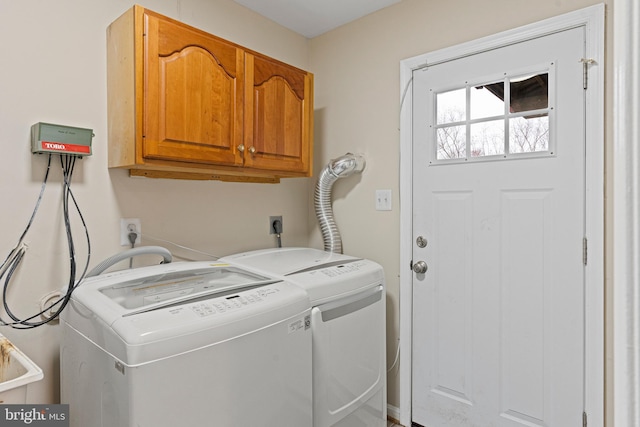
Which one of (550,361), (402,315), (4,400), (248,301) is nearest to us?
(4,400)

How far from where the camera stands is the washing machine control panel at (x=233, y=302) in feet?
3.70

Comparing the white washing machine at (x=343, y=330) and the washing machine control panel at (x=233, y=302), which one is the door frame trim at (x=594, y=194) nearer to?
the white washing machine at (x=343, y=330)

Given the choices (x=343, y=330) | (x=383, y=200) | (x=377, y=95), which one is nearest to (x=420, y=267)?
(x=383, y=200)

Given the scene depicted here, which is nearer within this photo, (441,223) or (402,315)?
(441,223)

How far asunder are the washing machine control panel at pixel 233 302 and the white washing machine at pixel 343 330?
7.4 inches

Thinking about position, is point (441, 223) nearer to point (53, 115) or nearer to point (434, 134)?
point (434, 134)

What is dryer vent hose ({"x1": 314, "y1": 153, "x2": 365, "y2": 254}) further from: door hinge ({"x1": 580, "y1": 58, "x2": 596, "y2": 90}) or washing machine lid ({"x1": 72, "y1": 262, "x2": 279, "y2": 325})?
door hinge ({"x1": 580, "y1": 58, "x2": 596, "y2": 90})

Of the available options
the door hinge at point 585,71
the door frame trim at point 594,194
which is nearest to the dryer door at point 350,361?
the door frame trim at point 594,194

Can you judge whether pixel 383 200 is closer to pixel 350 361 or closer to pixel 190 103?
pixel 350 361

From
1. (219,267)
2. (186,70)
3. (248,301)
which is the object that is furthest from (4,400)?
(186,70)

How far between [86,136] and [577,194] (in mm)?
2040

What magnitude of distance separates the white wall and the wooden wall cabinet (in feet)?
0.27

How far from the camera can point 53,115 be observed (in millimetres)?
1470

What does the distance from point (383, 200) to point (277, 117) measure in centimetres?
77
